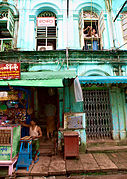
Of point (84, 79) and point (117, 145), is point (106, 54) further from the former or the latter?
point (117, 145)

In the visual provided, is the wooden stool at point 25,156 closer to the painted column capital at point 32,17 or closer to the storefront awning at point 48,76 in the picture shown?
the storefront awning at point 48,76

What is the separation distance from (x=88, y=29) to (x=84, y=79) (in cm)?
441

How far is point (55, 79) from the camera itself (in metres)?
4.59

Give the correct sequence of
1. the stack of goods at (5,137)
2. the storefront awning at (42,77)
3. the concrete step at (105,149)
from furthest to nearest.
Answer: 1. the concrete step at (105,149)
2. the storefront awning at (42,77)
3. the stack of goods at (5,137)

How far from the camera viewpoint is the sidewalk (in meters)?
3.72

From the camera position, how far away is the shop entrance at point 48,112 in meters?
6.23

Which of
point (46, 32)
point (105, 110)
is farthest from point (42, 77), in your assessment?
point (46, 32)

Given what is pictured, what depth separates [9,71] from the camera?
191 inches

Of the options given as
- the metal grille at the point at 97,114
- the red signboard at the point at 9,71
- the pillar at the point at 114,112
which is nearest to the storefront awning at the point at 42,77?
the red signboard at the point at 9,71

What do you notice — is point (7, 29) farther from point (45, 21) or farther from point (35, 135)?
point (35, 135)

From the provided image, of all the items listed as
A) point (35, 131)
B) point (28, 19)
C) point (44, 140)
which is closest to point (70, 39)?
point (28, 19)

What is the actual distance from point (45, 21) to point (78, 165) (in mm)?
8023

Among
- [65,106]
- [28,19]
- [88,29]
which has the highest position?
[28,19]

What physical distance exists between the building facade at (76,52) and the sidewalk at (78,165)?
3.73ft
